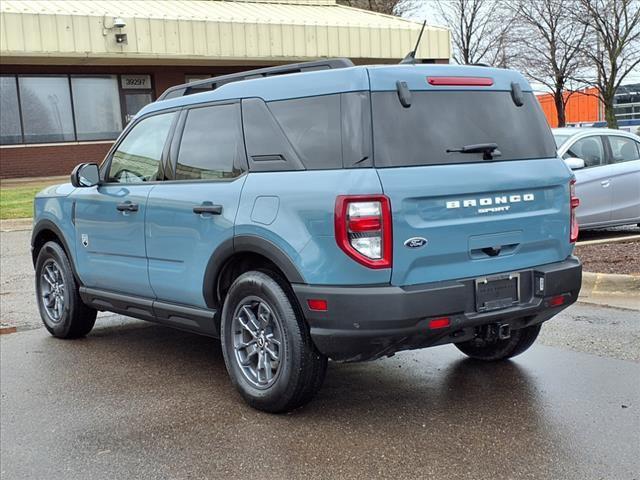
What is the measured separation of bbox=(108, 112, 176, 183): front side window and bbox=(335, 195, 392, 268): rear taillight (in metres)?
2.04

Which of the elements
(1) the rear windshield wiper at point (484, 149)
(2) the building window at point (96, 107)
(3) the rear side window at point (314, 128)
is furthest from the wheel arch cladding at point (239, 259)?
(2) the building window at point (96, 107)

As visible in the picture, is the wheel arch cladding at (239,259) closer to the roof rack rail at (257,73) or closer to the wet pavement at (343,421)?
the wet pavement at (343,421)

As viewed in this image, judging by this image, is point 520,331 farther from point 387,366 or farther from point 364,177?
point 364,177

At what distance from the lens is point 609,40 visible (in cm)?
2953

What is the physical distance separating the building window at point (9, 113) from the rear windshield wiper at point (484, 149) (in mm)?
21908

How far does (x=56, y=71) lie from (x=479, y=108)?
22108 mm

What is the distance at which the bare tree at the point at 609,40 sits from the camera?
28.8 metres

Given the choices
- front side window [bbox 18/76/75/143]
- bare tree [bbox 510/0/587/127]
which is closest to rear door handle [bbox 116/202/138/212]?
front side window [bbox 18/76/75/143]

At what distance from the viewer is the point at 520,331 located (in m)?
5.34

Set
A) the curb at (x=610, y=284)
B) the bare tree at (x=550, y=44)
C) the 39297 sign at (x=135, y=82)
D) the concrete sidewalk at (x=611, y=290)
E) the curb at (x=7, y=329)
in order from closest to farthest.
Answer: the curb at (x=7, y=329) → the concrete sidewalk at (x=611, y=290) → the curb at (x=610, y=284) → the 39297 sign at (x=135, y=82) → the bare tree at (x=550, y=44)

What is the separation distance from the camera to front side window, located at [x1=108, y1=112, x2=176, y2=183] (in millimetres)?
5652

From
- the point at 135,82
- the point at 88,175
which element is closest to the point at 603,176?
the point at 88,175

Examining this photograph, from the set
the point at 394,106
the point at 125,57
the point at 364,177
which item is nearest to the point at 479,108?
the point at 394,106

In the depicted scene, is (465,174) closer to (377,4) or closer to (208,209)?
(208,209)
